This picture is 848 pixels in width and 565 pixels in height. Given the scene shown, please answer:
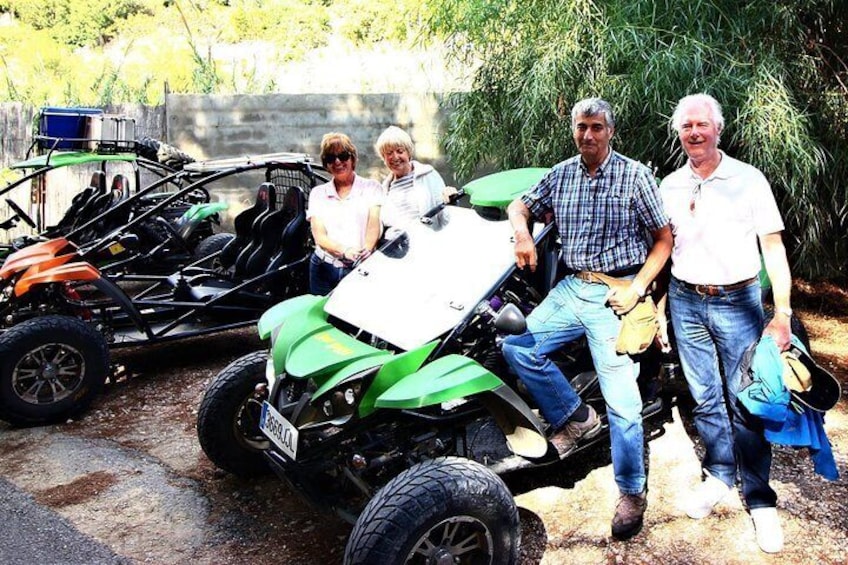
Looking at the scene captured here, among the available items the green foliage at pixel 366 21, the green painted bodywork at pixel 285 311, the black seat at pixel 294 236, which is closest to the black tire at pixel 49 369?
the black seat at pixel 294 236

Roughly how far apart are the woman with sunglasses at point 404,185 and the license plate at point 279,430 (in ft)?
5.61

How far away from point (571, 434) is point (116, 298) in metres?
3.13

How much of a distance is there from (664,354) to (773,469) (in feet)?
2.71

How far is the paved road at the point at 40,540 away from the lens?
3.47 metres

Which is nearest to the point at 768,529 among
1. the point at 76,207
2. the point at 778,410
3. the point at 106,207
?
the point at 778,410

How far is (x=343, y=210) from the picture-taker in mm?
4949

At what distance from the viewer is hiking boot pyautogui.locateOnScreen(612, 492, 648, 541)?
3441 millimetres

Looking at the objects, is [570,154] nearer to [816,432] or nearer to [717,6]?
[717,6]

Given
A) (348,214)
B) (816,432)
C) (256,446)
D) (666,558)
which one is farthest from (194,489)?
(816,432)

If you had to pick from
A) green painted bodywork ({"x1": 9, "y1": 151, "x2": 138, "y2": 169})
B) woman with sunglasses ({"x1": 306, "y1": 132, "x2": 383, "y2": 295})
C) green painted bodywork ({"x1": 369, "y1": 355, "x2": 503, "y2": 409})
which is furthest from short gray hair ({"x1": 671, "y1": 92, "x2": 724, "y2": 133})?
green painted bodywork ({"x1": 9, "y1": 151, "x2": 138, "y2": 169})

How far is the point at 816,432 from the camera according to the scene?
3.32 metres

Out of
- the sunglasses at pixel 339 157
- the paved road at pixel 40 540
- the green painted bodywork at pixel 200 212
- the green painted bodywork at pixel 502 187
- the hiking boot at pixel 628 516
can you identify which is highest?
the sunglasses at pixel 339 157

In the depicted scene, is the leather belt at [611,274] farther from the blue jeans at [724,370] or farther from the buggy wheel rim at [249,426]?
the buggy wheel rim at [249,426]

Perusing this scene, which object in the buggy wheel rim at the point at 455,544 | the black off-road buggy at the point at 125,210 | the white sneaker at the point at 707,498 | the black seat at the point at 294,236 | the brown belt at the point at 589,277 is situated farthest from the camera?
the black off-road buggy at the point at 125,210
